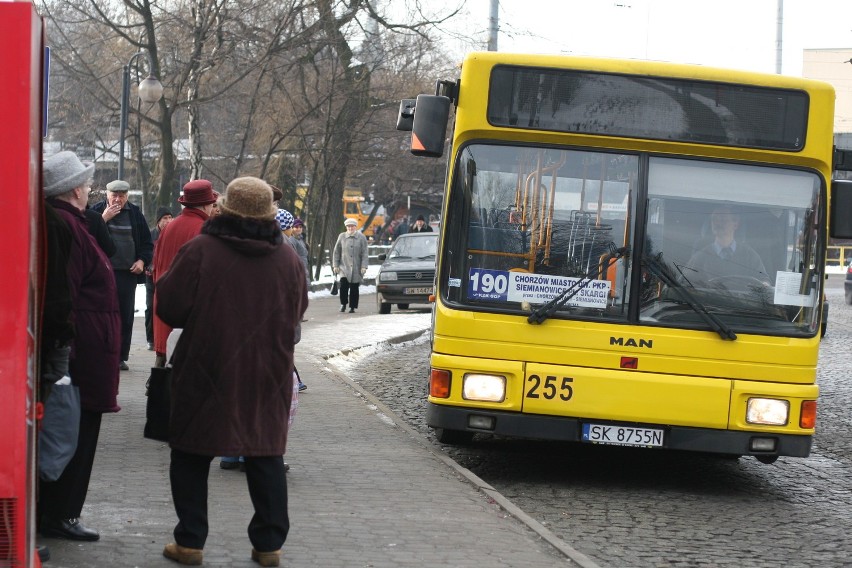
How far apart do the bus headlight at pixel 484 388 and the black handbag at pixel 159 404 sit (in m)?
3.12

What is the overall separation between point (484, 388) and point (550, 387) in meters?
0.42

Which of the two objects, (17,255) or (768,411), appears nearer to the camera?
(17,255)

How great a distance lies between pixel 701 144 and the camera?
8742 millimetres

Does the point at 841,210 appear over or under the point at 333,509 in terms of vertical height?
over

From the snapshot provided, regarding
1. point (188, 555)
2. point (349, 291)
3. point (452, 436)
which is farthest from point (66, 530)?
point (349, 291)

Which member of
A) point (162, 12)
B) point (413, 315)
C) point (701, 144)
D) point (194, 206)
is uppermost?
point (162, 12)

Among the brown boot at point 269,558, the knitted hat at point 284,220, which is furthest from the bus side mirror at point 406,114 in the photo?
the brown boot at point 269,558

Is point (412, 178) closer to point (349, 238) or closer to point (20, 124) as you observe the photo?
point (349, 238)

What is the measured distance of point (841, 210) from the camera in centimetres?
878

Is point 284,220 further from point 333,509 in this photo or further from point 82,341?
point 82,341

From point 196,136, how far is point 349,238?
14.5 feet

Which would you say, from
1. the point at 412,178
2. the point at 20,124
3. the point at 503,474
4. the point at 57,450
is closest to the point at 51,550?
the point at 57,450

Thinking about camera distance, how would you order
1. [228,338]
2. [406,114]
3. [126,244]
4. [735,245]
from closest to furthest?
[228,338] → [735,245] → [406,114] → [126,244]

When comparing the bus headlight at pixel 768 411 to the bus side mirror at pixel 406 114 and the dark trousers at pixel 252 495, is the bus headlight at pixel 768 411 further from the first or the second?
the dark trousers at pixel 252 495
